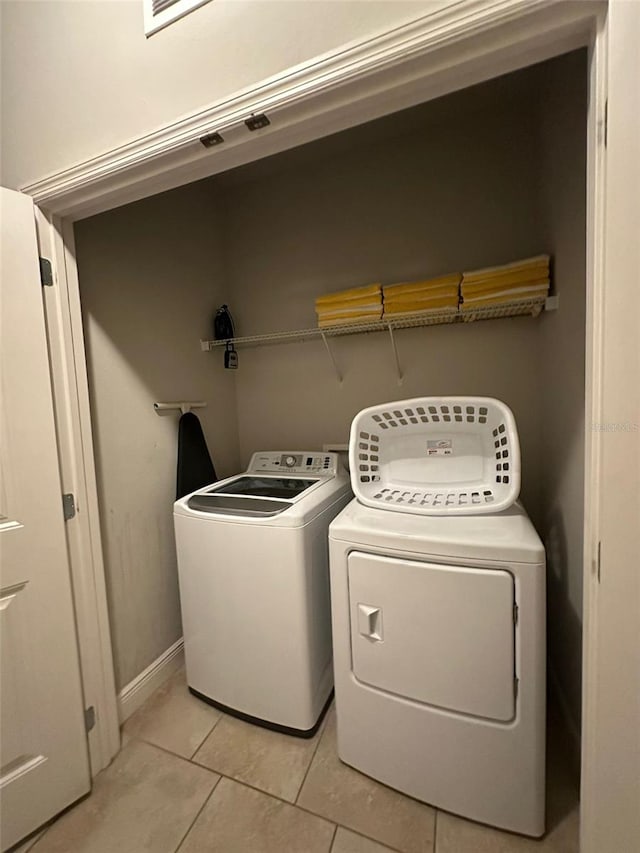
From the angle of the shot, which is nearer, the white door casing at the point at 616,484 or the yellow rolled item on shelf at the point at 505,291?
the white door casing at the point at 616,484

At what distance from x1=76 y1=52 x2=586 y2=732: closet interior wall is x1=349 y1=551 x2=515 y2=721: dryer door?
1.37 ft

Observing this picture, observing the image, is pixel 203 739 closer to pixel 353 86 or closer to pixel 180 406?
pixel 180 406

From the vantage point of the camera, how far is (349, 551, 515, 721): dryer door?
100 centimetres

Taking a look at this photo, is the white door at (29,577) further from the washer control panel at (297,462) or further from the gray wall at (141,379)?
the washer control panel at (297,462)

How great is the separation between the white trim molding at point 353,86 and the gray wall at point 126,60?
3cm

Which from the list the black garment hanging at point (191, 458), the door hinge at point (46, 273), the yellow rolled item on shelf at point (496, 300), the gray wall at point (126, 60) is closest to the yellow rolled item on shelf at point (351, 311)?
the yellow rolled item on shelf at point (496, 300)

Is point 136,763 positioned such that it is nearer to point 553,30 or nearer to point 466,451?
point 466,451

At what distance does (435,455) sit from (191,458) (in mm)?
1217

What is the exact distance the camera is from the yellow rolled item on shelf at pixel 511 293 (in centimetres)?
143

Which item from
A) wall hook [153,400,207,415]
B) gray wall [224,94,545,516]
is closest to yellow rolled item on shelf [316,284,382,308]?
gray wall [224,94,545,516]

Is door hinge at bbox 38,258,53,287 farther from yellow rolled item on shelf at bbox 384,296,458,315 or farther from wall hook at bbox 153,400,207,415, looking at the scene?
yellow rolled item on shelf at bbox 384,296,458,315

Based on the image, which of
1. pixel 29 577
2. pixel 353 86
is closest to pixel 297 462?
pixel 29 577

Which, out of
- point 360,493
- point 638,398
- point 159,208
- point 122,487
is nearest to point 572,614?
point 360,493

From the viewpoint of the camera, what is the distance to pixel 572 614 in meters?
1.25
